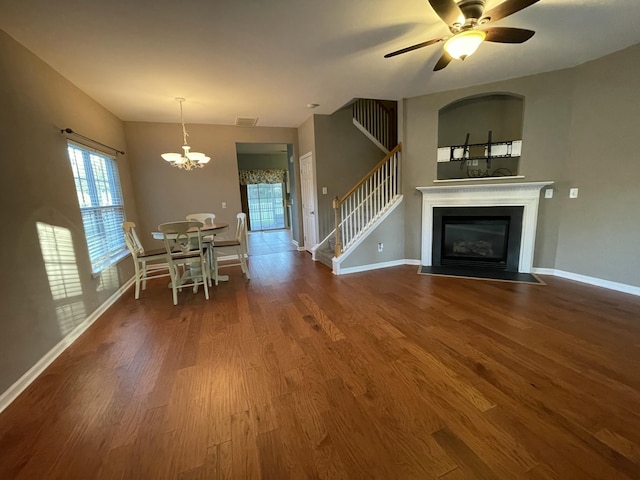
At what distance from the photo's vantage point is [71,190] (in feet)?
9.45

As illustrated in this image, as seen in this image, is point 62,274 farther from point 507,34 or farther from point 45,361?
point 507,34

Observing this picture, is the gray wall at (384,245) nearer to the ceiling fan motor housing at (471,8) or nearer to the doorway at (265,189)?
the ceiling fan motor housing at (471,8)

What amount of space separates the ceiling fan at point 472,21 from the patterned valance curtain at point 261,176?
8215 millimetres

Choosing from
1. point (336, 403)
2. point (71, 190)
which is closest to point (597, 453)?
point (336, 403)

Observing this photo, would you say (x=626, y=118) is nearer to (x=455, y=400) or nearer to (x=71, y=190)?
(x=455, y=400)

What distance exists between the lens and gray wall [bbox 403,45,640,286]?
3.03 metres

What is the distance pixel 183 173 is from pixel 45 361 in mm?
3696

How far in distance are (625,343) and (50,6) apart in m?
4.92

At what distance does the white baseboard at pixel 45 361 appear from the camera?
1.80m

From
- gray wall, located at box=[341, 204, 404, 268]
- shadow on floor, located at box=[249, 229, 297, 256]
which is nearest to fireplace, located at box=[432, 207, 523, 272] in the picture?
gray wall, located at box=[341, 204, 404, 268]

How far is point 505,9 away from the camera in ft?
5.83

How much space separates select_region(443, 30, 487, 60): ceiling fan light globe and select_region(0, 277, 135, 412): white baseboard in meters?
3.84

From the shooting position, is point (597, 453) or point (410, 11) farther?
point (410, 11)

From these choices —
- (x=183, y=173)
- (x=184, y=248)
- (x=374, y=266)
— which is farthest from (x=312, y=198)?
(x=184, y=248)
